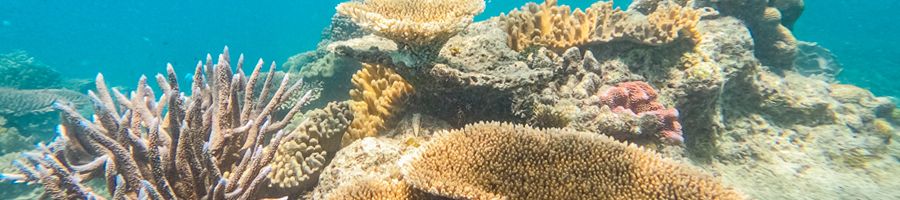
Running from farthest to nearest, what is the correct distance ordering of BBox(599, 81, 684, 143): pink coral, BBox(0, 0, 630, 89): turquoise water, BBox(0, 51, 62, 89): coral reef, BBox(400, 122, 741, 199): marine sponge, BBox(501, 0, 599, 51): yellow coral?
BBox(0, 0, 630, 89): turquoise water
BBox(0, 51, 62, 89): coral reef
BBox(501, 0, 599, 51): yellow coral
BBox(599, 81, 684, 143): pink coral
BBox(400, 122, 741, 199): marine sponge

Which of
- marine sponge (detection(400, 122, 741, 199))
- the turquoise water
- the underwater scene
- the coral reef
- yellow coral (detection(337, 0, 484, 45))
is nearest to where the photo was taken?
marine sponge (detection(400, 122, 741, 199))

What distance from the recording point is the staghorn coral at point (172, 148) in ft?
8.49

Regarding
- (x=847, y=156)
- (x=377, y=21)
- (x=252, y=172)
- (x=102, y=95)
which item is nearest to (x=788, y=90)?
(x=847, y=156)

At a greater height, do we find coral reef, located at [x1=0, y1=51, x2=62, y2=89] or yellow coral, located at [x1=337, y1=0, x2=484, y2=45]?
coral reef, located at [x1=0, y1=51, x2=62, y2=89]

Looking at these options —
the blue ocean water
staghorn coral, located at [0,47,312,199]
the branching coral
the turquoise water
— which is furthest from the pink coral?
the turquoise water

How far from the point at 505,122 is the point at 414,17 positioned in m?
1.15

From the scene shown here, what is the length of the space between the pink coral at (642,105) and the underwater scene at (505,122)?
0.02 meters

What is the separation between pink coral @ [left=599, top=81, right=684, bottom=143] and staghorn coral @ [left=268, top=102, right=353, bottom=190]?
2482 mm

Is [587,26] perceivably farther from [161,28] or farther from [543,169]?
[161,28]

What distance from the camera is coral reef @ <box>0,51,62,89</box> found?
14.0m

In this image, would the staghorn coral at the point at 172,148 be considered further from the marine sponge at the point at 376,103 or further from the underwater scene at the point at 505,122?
the marine sponge at the point at 376,103

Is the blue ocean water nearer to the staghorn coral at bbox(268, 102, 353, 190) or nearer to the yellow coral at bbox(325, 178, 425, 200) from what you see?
the staghorn coral at bbox(268, 102, 353, 190)

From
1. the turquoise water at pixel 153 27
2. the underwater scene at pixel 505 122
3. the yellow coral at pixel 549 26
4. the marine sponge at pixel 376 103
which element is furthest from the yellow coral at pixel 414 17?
the turquoise water at pixel 153 27

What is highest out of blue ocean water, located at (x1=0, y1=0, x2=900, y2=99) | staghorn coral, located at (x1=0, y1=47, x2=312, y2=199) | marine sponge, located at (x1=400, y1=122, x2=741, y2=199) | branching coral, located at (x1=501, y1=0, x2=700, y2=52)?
blue ocean water, located at (x1=0, y1=0, x2=900, y2=99)
